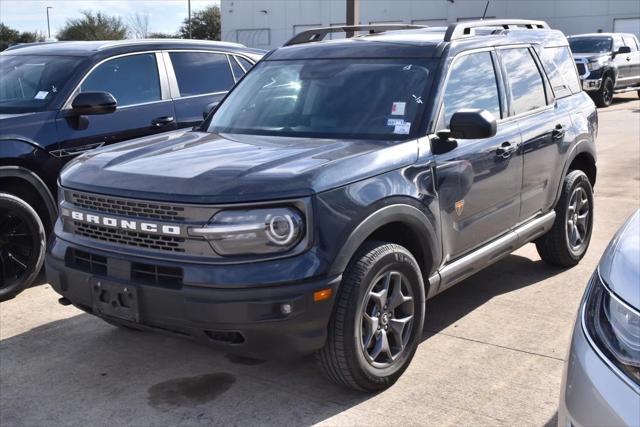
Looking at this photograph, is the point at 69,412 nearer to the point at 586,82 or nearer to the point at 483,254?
the point at 483,254

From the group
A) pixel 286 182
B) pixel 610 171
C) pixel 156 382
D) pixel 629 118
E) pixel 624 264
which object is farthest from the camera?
pixel 629 118

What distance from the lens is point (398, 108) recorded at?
4230 millimetres

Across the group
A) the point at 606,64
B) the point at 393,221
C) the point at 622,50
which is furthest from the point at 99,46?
the point at 622,50

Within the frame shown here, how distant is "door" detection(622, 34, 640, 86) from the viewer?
20.2 meters

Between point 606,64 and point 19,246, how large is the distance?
16.9 meters

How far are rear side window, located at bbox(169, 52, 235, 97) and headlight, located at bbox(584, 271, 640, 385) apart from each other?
16.3ft

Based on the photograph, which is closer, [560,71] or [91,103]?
[91,103]

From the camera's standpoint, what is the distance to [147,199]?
348cm

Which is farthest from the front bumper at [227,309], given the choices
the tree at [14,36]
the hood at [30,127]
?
the tree at [14,36]

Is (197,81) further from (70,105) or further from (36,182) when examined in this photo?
(36,182)

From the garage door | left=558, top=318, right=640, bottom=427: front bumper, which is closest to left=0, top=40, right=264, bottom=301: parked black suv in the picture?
left=558, top=318, right=640, bottom=427: front bumper

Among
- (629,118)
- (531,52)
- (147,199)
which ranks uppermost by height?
→ (531,52)

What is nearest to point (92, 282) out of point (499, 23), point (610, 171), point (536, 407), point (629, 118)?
point (536, 407)

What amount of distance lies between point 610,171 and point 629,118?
7.34m
